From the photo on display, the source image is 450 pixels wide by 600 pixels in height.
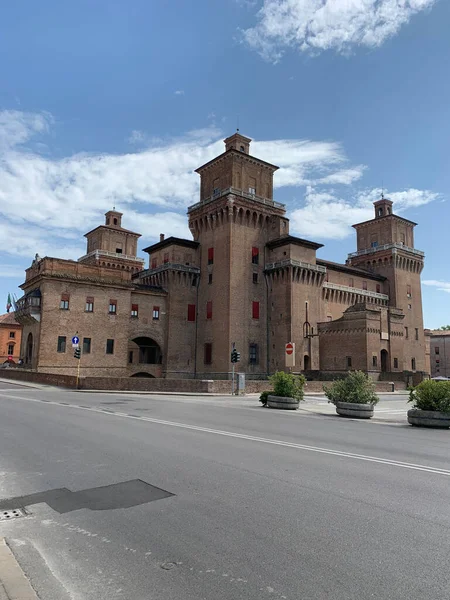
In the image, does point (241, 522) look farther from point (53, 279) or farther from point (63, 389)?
point (53, 279)

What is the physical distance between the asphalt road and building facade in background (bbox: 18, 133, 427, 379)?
127ft

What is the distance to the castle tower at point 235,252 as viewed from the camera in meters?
51.2

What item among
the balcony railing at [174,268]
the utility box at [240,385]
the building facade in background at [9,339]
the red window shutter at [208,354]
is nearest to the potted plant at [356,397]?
the utility box at [240,385]

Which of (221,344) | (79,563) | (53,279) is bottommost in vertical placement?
(79,563)

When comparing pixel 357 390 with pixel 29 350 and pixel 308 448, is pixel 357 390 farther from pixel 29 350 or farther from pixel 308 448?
pixel 29 350

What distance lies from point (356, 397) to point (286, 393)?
4.27 m

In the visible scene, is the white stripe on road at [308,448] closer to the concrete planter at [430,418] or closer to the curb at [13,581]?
the curb at [13,581]

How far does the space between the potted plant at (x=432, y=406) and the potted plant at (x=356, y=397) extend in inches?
115

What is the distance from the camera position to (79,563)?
4.26 metres

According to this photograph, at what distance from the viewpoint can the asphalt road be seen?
380cm

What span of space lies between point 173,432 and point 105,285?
3822 centimetres

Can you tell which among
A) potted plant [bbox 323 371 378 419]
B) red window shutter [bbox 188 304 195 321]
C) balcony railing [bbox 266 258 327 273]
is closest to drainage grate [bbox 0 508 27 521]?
potted plant [bbox 323 371 378 419]

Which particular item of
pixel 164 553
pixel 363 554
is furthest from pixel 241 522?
pixel 363 554

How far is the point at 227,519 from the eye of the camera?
515 centimetres
